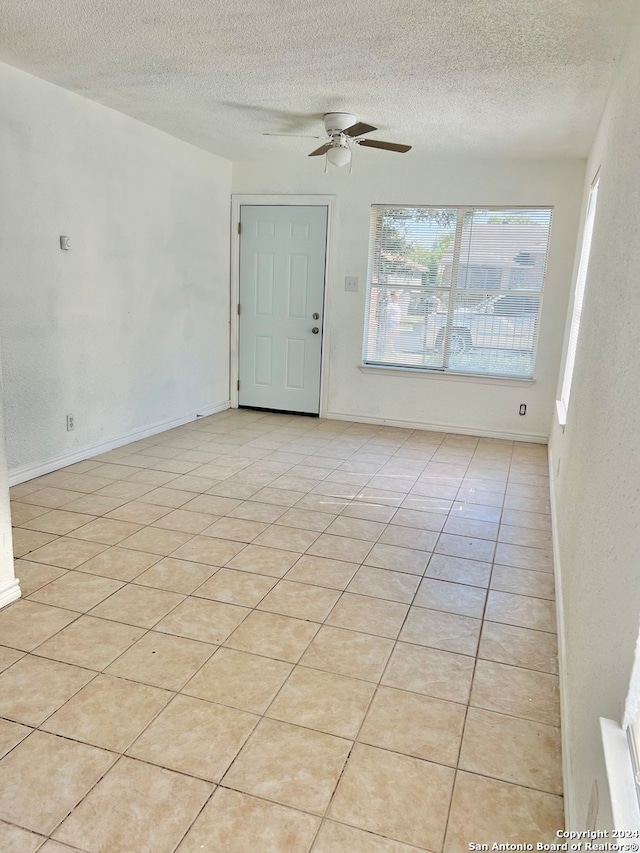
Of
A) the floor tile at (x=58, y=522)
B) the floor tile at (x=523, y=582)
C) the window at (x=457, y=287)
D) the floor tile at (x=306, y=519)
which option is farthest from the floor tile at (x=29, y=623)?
the window at (x=457, y=287)

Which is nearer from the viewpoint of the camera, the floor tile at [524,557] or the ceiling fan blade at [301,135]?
the floor tile at [524,557]

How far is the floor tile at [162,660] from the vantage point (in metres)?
2.02

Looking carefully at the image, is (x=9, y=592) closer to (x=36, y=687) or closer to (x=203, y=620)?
(x=36, y=687)

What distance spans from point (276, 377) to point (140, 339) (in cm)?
165

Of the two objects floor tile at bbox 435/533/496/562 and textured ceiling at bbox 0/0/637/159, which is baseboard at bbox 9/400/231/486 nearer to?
textured ceiling at bbox 0/0/637/159

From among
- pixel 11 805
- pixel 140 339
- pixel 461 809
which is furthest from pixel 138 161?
pixel 461 809

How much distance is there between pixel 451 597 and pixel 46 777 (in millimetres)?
1675

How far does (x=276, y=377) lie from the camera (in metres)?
6.11

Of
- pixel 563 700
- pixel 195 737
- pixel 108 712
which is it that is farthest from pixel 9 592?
pixel 563 700

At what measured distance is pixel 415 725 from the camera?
186 centimetres

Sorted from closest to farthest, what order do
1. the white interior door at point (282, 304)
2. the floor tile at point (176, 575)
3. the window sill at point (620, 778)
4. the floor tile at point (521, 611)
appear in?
the window sill at point (620, 778) < the floor tile at point (521, 611) < the floor tile at point (176, 575) < the white interior door at point (282, 304)

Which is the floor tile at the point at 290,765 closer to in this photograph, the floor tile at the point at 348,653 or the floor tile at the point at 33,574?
the floor tile at the point at 348,653

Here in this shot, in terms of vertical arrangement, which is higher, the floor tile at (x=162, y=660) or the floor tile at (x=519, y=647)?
the floor tile at (x=519, y=647)

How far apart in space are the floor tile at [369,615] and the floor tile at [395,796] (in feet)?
2.06
